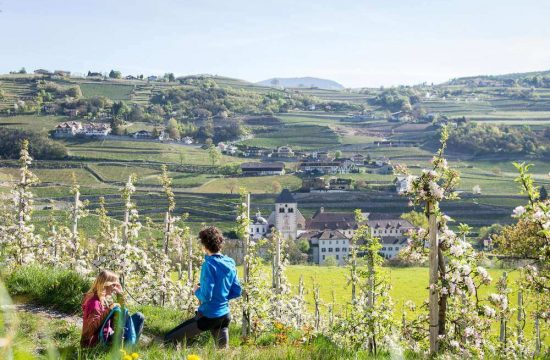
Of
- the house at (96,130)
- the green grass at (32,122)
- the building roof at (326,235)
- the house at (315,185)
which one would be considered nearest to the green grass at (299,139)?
the house at (96,130)

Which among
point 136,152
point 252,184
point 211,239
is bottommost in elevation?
point 252,184

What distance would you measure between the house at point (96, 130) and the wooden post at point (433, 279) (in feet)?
541

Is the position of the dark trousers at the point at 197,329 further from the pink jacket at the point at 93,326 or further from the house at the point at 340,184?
the house at the point at 340,184

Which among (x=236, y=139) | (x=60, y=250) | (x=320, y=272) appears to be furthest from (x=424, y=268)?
(x=236, y=139)

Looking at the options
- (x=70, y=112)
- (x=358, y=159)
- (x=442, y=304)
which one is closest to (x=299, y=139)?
(x=358, y=159)

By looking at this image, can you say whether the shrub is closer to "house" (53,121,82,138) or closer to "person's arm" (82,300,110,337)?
"person's arm" (82,300,110,337)

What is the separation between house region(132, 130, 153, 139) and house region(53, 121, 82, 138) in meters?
16.1

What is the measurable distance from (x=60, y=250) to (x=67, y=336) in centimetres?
1343

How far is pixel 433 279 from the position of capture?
24.3 ft

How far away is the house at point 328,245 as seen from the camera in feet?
299

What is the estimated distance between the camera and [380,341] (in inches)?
402

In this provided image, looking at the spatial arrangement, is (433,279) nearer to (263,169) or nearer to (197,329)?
(197,329)

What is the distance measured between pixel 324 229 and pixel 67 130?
97286mm

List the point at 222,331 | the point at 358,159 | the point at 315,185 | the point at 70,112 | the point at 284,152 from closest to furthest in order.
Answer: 1. the point at 222,331
2. the point at 315,185
3. the point at 358,159
4. the point at 284,152
5. the point at 70,112
